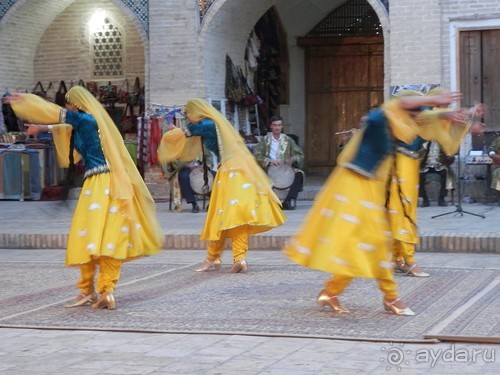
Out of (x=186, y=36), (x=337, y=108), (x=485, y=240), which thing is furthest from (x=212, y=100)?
(x=485, y=240)

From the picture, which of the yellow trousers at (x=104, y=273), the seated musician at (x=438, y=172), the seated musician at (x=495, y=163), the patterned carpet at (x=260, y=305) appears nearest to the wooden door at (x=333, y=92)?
the seated musician at (x=438, y=172)

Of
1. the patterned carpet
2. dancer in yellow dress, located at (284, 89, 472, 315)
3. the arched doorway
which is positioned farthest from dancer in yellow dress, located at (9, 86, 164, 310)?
the arched doorway

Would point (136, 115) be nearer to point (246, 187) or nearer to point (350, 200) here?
point (246, 187)

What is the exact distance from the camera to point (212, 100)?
18.0 meters

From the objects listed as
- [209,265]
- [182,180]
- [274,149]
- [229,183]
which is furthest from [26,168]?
[229,183]

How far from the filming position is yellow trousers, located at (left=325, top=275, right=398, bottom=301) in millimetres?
7406

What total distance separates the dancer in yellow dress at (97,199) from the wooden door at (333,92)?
41.7 ft

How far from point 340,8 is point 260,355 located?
48.8ft

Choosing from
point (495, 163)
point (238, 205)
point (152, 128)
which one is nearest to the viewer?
point (238, 205)

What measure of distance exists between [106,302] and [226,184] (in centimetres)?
228

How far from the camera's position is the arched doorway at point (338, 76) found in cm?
2061

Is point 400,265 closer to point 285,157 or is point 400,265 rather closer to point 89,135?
point 89,135

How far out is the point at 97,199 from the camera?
8.16 metres

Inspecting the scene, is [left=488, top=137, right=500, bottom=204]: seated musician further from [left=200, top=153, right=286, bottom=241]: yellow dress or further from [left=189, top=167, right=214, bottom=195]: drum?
[left=200, top=153, right=286, bottom=241]: yellow dress
